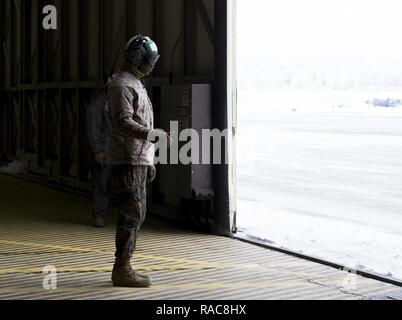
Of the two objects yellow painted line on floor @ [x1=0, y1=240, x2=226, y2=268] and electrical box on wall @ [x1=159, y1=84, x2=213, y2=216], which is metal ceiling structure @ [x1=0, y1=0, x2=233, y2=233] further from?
yellow painted line on floor @ [x1=0, y1=240, x2=226, y2=268]

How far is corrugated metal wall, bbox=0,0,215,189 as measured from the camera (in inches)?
400

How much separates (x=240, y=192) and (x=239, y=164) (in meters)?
5.90

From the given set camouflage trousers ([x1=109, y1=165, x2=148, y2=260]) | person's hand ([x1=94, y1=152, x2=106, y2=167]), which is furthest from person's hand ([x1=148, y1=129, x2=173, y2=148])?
person's hand ([x1=94, y1=152, x2=106, y2=167])

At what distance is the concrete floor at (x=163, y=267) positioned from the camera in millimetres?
6227

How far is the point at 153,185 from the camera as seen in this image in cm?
1103

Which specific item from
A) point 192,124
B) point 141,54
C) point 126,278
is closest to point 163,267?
point 126,278

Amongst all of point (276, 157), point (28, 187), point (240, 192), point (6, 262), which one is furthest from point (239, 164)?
point (6, 262)

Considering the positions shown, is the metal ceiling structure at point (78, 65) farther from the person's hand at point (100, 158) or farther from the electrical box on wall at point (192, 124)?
the person's hand at point (100, 158)

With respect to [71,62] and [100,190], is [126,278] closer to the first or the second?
[100,190]

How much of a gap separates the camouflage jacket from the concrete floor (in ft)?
3.96

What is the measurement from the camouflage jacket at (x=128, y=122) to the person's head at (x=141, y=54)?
100 mm

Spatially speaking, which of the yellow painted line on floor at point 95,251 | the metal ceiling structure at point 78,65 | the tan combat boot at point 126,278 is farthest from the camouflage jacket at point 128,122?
the metal ceiling structure at point 78,65

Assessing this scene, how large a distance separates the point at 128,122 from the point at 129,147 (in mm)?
273

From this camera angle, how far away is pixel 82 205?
1195 centimetres
